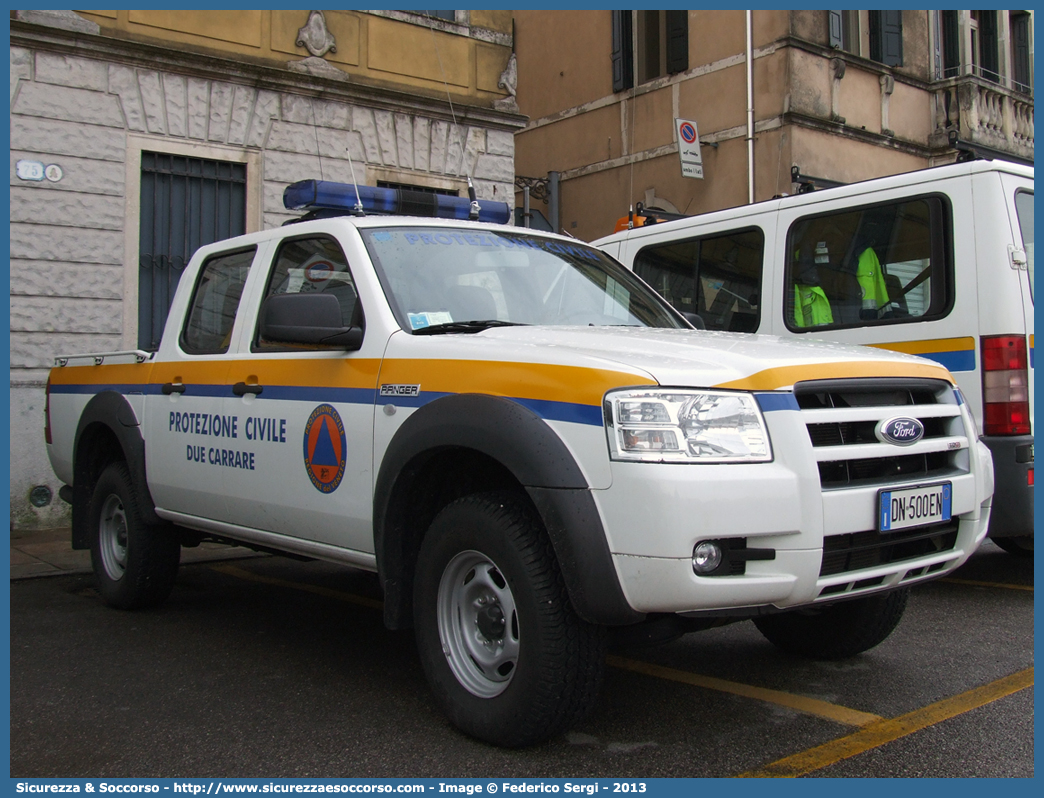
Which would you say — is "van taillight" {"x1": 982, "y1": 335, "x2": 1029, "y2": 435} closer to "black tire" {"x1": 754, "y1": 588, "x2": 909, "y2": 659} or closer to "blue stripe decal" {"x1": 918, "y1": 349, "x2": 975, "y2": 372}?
"blue stripe decal" {"x1": 918, "y1": 349, "x2": 975, "y2": 372}

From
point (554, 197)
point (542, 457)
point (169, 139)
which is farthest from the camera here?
point (554, 197)

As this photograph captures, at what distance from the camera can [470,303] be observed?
4.03m

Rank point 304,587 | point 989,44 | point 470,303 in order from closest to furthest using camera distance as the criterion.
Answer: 1. point 470,303
2. point 304,587
3. point 989,44

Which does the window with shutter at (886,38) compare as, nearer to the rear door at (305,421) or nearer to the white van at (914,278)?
the white van at (914,278)

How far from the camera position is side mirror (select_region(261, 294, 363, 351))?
12.3 ft

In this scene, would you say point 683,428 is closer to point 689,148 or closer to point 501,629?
point 501,629

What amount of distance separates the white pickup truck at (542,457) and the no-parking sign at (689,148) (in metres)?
10.0

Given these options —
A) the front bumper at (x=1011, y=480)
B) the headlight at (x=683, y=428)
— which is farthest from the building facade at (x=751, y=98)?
the headlight at (x=683, y=428)

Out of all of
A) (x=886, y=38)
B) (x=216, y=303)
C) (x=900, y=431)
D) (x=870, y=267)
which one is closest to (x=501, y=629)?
(x=900, y=431)

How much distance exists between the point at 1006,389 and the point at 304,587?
4186mm

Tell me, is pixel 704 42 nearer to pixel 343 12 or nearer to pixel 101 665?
pixel 343 12

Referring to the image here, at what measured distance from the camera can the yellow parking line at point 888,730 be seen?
3121 millimetres

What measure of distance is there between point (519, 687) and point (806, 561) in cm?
95
